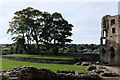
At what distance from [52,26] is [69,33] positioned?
3.13m

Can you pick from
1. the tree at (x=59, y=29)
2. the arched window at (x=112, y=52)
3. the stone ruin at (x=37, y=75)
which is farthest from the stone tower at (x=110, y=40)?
the stone ruin at (x=37, y=75)

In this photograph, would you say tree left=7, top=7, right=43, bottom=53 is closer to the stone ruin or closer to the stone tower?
the stone tower

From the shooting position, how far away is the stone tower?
42750 millimetres

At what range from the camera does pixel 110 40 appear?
44406mm

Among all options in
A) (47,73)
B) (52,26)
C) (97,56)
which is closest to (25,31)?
(52,26)

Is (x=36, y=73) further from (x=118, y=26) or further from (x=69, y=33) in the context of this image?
(x=69, y=33)

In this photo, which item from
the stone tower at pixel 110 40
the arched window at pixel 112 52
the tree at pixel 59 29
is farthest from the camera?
the tree at pixel 59 29

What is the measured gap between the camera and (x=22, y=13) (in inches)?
2127

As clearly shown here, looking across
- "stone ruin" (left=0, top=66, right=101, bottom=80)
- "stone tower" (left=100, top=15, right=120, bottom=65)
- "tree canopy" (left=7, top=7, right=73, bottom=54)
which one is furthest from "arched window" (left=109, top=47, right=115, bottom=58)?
"stone ruin" (left=0, top=66, right=101, bottom=80)

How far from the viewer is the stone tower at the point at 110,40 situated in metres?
42.8

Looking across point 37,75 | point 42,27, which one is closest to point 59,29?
point 42,27

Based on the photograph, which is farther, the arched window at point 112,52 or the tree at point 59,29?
the tree at point 59,29

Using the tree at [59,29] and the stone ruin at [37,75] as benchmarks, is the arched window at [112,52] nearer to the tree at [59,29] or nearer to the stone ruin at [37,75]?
the tree at [59,29]

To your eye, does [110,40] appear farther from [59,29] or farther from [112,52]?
[59,29]
